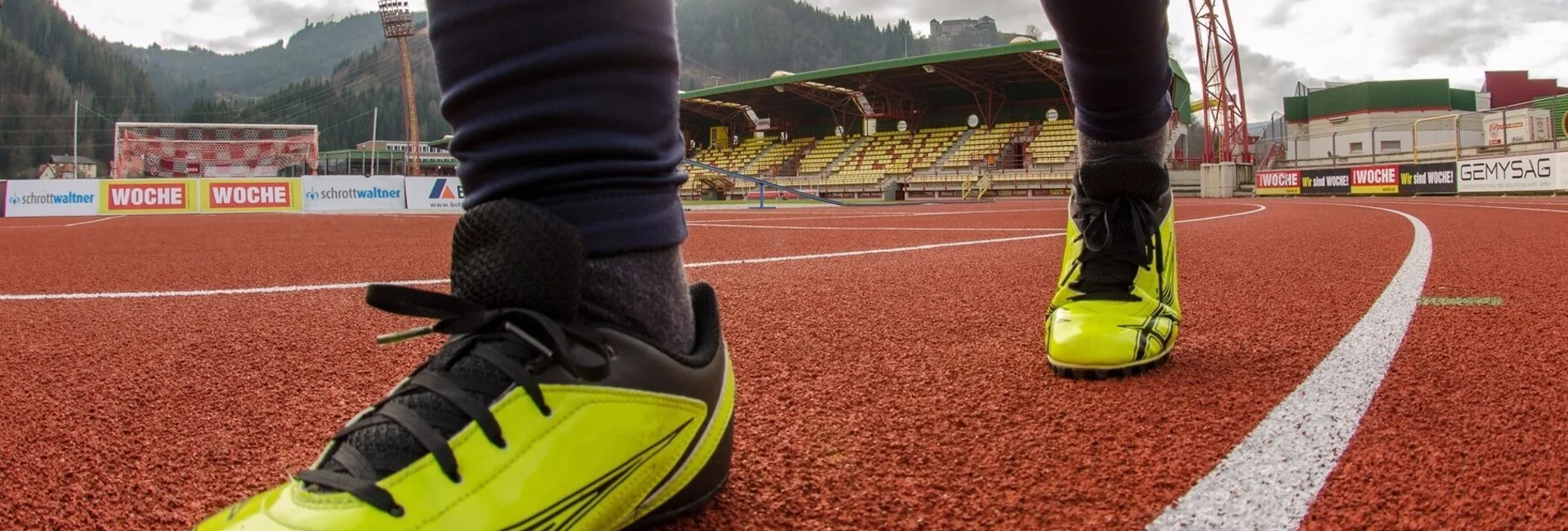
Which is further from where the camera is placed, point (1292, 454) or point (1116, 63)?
point (1116, 63)

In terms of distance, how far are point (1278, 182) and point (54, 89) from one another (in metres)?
73.9

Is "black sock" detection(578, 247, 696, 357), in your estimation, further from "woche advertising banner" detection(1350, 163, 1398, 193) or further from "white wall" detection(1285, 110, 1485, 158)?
"white wall" detection(1285, 110, 1485, 158)

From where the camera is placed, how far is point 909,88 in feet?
105

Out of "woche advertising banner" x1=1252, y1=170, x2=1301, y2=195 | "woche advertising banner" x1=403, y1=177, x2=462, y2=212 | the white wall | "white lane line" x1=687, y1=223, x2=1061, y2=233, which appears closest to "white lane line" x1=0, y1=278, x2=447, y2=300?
"white lane line" x1=687, y1=223, x2=1061, y2=233

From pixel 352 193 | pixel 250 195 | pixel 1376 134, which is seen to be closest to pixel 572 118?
pixel 352 193

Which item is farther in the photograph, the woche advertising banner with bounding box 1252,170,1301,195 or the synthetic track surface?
the woche advertising banner with bounding box 1252,170,1301,195

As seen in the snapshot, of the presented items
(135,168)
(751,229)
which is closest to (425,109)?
(135,168)

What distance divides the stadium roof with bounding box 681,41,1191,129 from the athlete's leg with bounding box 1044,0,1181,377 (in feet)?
84.0

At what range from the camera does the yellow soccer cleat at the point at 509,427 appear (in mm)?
584

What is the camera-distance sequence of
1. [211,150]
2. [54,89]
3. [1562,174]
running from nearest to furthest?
[1562,174] → [211,150] → [54,89]

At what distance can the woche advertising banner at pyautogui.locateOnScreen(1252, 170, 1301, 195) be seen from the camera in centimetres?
2092

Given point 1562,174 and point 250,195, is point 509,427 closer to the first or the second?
point 250,195

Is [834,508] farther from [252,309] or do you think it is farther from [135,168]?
[135,168]

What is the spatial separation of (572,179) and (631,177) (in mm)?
47
